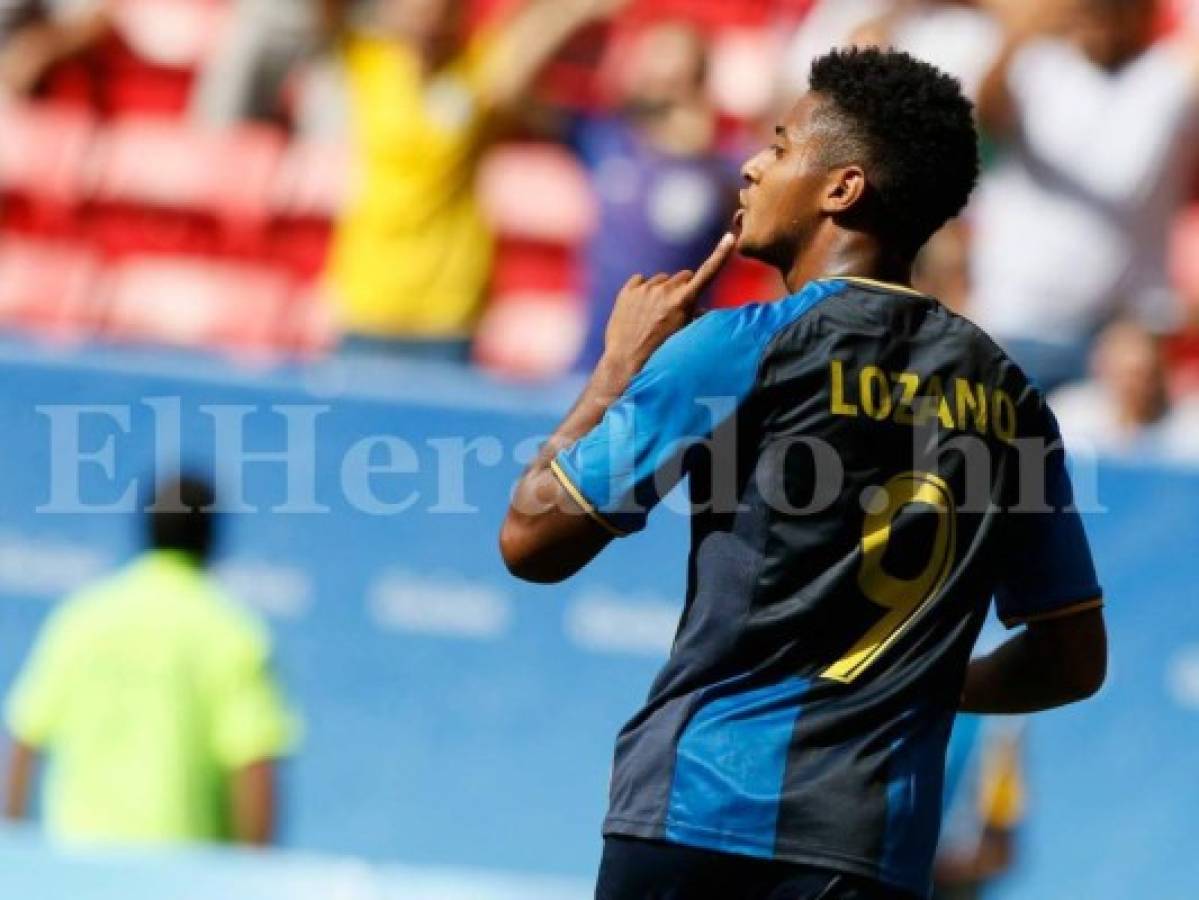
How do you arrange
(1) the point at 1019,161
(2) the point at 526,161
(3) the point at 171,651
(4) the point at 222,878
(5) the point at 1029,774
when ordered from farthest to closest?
(2) the point at 526,161 → (1) the point at 1019,161 → (5) the point at 1029,774 → (3) the point at 171,651 → (4) the point at 222,878

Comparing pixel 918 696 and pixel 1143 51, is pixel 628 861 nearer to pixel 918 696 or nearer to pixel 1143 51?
pixel 918 696

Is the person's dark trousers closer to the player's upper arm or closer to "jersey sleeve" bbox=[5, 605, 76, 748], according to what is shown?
the player's upper arm

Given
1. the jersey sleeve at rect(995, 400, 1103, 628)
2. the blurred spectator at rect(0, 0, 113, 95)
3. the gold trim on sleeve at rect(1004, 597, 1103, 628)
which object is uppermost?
the blurred spectator at rect(0, 0, 113, 95)

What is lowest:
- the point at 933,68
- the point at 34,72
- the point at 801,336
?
the point at 801,336

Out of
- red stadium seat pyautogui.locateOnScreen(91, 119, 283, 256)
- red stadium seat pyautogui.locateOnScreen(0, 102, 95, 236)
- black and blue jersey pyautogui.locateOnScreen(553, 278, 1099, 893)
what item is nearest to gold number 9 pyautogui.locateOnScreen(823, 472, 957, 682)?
black and blue jersey pyautogui.locateOnScreen(553, 278, 1099, 893)

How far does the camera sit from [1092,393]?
7648 mm

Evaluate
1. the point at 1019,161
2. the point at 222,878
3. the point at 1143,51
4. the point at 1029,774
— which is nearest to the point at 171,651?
the point at 222,878

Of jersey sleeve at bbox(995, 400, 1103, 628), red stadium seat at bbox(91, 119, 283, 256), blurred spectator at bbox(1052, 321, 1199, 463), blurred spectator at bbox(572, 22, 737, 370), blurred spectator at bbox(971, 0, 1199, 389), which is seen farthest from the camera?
red stadium seat at bbox(91, 119, 283, 256)

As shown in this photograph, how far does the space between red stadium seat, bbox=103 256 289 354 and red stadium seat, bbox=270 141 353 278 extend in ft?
0.44

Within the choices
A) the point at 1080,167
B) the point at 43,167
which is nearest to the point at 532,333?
the point at 43,167

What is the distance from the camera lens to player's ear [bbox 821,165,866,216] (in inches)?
141

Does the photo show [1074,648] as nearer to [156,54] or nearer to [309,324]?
[309,324]

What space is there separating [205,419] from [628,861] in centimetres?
453

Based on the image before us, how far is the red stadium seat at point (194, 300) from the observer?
9844mm
